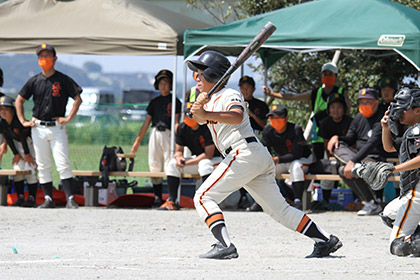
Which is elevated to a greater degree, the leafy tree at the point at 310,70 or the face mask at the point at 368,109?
the face mask at the point at 368,109

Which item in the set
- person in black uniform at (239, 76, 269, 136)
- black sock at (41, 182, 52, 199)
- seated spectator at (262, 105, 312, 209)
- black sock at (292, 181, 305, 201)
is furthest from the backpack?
black sock at (292, 181, 305, 201)

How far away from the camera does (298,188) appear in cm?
1191

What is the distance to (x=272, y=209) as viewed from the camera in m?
7.14

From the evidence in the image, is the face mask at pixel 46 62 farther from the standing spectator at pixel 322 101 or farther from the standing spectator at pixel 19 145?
the standing spectator at pixel 322 101

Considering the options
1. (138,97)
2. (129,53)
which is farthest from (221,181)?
(138,97)

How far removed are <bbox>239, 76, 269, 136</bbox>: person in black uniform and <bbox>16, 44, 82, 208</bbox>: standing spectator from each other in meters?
2.52

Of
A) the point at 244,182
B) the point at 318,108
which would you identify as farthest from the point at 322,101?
the point at 244,182

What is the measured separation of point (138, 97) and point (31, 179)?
33259 millimetres

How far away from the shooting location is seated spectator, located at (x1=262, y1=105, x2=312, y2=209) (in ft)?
38.9

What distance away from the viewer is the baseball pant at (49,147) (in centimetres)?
1177

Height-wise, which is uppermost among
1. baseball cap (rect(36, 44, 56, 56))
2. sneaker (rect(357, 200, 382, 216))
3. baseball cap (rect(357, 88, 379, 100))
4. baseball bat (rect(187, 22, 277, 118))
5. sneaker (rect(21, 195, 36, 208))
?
baseball bat (rect(187, 22, 277, 118))

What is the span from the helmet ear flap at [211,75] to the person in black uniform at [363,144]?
4682 mm

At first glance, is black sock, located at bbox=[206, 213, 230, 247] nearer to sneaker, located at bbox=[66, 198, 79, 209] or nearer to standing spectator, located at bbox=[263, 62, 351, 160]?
sneaker, located at bbox=[66, 198, 79, 209]

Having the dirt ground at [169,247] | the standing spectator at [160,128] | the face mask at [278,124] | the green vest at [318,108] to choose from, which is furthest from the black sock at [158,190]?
the green vest at [318,108]
